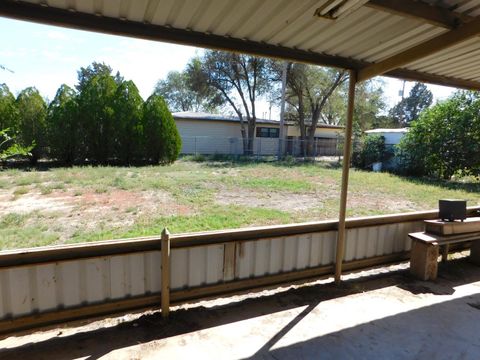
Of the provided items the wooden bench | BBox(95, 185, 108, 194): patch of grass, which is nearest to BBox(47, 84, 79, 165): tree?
BBox(95, 185, 108, 194): patch of grass

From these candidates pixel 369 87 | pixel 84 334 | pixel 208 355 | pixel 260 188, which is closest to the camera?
pixel 208 355

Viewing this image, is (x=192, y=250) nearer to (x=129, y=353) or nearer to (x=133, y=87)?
(x=129, y=353)

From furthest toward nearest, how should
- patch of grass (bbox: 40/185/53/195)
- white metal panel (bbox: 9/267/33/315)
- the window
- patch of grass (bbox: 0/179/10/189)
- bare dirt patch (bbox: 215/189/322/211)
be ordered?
the window < patch of grass (bbox: 0/179/10/189) < patch of grass (bbox: 40/185/53/195) < bare dirt patch (bbox: 215/189/322/211) < white metal panel (bbox: 9/267/33/315)

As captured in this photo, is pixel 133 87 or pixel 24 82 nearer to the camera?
pixel 24 82

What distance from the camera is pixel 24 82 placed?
45.2 feet

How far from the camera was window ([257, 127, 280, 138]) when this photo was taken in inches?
1008

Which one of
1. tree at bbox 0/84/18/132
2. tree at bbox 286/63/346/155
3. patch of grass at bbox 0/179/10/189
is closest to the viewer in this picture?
patch of grass at bbox 0/179/10/189

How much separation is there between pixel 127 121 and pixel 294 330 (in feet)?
44.6

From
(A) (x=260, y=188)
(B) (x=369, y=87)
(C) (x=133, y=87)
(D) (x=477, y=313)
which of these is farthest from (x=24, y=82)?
(B) (x=369, y=87)

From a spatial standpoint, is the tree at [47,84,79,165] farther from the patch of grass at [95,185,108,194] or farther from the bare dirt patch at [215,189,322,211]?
the bare dirt patch at [215,189,322,211]

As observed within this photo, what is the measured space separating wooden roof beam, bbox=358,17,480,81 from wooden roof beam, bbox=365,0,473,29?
0.07m

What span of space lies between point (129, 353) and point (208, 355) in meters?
0.58

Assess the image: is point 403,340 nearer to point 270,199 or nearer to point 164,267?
point 164,267

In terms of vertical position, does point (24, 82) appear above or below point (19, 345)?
above
